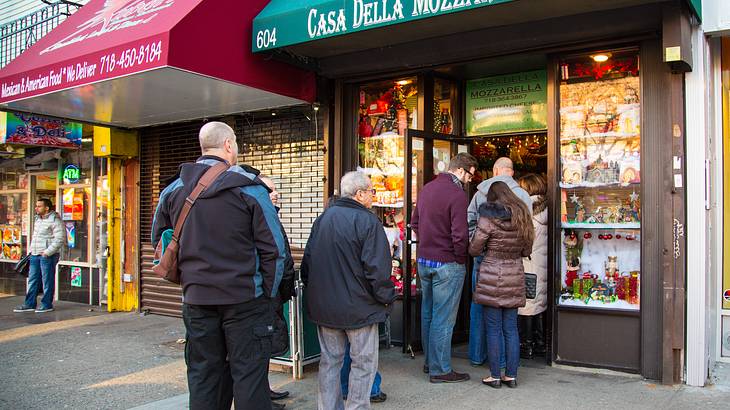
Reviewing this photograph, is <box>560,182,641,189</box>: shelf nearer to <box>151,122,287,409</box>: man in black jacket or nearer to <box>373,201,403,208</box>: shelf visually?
<box>373,201,403,208</box>: shelf

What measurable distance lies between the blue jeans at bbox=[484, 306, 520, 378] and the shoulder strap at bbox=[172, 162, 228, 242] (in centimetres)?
271

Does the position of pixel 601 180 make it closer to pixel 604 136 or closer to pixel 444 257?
pixel 604 136

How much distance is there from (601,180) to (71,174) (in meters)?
9.02

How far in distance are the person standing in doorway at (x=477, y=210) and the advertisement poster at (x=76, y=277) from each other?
24.4ft

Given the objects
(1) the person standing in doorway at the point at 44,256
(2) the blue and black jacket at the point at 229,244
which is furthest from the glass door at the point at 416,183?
(1) the person standing in doorway at the point at 44,256

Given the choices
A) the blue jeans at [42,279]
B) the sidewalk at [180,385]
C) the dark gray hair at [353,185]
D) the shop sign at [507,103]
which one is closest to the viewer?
the dark gray hair at [353,185]

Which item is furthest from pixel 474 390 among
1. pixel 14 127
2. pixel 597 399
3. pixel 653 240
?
pixel 14 127

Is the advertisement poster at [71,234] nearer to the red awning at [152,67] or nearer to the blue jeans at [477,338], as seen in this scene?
the red awning at [152,67]

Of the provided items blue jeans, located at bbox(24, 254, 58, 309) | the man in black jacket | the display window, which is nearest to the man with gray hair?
the man in black jacket

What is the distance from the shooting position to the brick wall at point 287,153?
770 centimetres

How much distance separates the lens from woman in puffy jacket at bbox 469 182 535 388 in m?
5.02

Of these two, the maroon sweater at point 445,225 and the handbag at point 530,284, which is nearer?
the maroon sweater at point 445,225

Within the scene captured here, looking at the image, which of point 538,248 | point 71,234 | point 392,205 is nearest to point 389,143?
point 392,205

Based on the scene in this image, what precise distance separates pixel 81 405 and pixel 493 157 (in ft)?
17.1
